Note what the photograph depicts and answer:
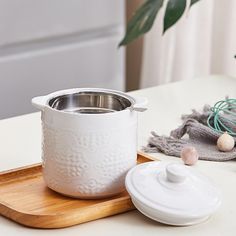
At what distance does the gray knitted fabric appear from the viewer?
103cm

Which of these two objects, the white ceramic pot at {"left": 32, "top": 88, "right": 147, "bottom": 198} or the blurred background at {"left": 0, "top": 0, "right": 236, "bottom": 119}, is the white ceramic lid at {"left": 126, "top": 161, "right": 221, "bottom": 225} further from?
the blurred background at {"left": 0, "top": 0, "right": 236, "bottom": 119}

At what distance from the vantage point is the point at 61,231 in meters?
0.78

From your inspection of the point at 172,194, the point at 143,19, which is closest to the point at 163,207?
the point at 172,194

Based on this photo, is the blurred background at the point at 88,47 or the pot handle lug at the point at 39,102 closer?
the pot handle lug at the point at 39,102

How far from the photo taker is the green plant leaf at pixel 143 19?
5.09 ft

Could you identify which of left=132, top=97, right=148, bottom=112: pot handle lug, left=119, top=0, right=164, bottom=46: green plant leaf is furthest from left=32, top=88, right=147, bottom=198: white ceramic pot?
left=119, top=0, right=164, bottom=46: green plant leaf

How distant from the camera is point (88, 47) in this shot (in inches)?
83.0

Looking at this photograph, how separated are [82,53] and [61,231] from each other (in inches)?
53.5

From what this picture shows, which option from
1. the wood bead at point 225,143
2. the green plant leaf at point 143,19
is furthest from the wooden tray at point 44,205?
the green plant leaf at point 143,19

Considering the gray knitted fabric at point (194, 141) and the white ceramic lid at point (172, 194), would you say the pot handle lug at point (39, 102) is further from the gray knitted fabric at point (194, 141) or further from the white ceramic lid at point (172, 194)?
the gray knitted fabric at point (194, 141)

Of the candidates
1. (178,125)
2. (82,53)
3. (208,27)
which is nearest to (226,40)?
(208,27)

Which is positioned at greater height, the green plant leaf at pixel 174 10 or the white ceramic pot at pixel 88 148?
the green plant leaf at pixel 174 10

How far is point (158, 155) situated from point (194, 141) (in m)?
0.08

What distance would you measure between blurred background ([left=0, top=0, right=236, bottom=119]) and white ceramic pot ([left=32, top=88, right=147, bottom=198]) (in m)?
1.11
